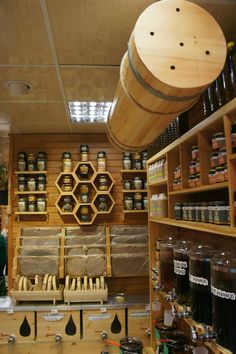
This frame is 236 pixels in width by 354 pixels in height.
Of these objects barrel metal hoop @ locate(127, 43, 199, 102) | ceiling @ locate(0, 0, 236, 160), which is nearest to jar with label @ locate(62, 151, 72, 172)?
ceiling @ locate(0, 0, 236, 160)

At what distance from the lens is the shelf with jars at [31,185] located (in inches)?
165

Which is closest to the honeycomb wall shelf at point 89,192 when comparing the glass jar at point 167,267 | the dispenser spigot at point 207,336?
the glass jar at point 167,267

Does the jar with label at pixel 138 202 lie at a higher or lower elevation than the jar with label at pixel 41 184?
lower

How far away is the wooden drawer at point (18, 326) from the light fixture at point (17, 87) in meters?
2.28

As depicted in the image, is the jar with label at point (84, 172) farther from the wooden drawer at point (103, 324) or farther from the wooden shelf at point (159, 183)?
the wooden drawer at point (103, 324)

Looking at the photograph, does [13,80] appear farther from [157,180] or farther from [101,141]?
[101,141]

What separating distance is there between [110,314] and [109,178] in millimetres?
1609

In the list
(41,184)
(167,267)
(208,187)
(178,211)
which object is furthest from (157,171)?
(41,184)

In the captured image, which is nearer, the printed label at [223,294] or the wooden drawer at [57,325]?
the printed label at [223,294]

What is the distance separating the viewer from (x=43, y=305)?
12.0 feet

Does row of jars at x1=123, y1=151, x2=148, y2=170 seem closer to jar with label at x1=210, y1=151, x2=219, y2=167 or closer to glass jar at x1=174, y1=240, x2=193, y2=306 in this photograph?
glass jar at x1=174, y1=240, x2=193, y2=306

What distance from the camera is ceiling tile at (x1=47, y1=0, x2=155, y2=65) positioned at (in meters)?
1.62

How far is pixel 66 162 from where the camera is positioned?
166 inches

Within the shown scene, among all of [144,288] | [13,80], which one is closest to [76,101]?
[13,80]
